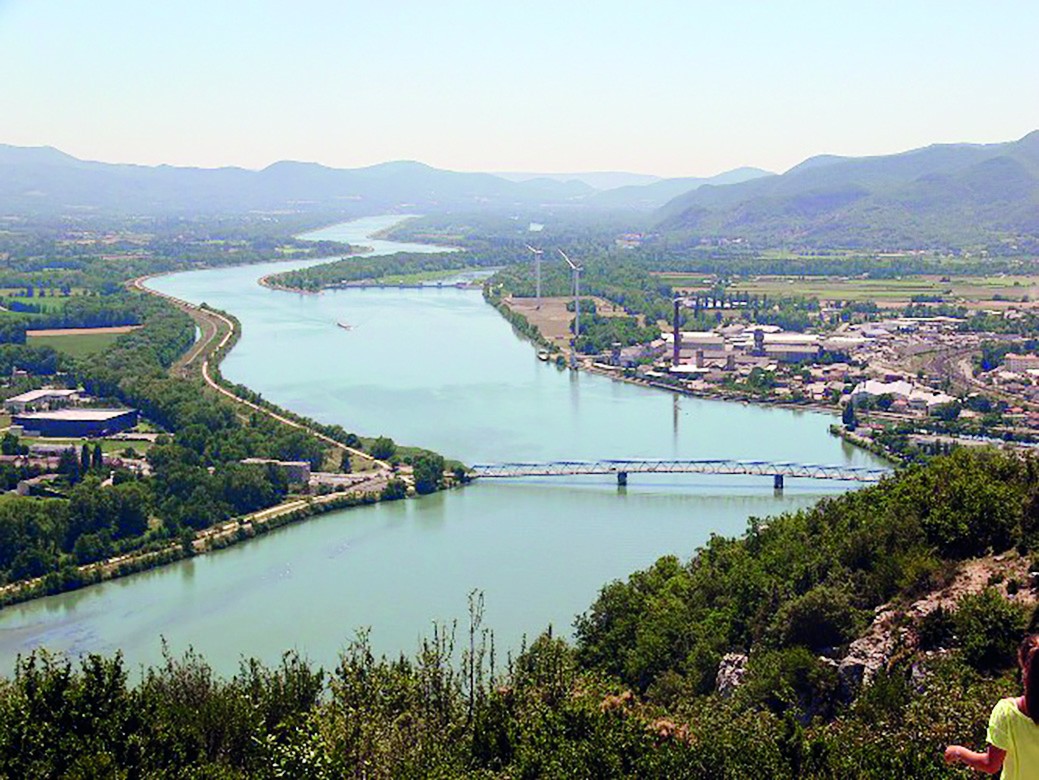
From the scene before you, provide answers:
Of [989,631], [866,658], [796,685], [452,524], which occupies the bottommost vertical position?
[452,524]

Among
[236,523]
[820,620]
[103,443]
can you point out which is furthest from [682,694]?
[103,443]

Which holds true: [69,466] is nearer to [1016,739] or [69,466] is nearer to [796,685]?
[796,685]

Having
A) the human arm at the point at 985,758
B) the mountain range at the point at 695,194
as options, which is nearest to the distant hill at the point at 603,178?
the mountain range at the point at 695,194

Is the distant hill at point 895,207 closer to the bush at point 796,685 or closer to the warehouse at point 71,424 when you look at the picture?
the warehouse at point 71,424

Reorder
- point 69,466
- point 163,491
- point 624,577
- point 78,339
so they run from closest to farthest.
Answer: point 624,577, point 163,491, point 69,466, point 78,339

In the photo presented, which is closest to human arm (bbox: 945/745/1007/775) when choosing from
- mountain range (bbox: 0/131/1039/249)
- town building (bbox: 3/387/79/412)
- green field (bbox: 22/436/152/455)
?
green field (bbox: 22/436/152/455)

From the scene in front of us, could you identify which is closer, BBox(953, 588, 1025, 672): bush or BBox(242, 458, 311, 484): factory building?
BBox(953, 588, 1025, 672): bush

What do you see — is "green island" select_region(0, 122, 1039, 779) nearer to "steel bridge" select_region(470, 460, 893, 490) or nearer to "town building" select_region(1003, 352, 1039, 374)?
"town building" select_region(1003, 352, 1039, 374)
